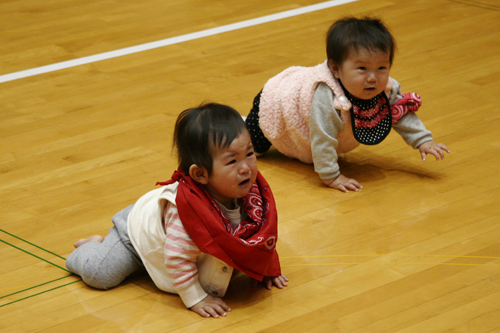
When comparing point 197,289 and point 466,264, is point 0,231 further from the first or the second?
point 466,264

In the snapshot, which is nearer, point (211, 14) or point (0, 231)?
point (0, 231)

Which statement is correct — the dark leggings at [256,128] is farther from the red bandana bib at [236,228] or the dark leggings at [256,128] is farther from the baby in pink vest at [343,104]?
the red bandana bib at [236,228]

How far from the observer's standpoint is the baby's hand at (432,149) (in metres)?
1.88

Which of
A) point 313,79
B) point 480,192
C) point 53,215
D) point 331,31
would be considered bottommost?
point 480,192

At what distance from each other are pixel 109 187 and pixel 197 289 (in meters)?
0.64

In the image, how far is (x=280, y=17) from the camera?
346cm

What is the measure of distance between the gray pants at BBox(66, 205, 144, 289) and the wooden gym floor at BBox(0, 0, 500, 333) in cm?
3

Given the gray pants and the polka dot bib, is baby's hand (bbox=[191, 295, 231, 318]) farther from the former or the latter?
the polka dot bib

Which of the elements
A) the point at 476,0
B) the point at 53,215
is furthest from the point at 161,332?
the point at 476,0

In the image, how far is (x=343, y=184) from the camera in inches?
74.1

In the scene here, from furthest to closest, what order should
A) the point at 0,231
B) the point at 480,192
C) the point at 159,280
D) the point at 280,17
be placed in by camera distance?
the point at 280,17 < the point at 480,192 < the point at 0,231 < the point at 159,280

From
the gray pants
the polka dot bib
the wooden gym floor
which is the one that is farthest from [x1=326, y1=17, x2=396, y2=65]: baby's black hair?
the gray pants

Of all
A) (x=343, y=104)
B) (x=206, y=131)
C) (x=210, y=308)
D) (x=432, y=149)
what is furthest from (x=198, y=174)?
(x=432, y=149)

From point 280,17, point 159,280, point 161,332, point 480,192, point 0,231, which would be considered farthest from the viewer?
point 280,17
